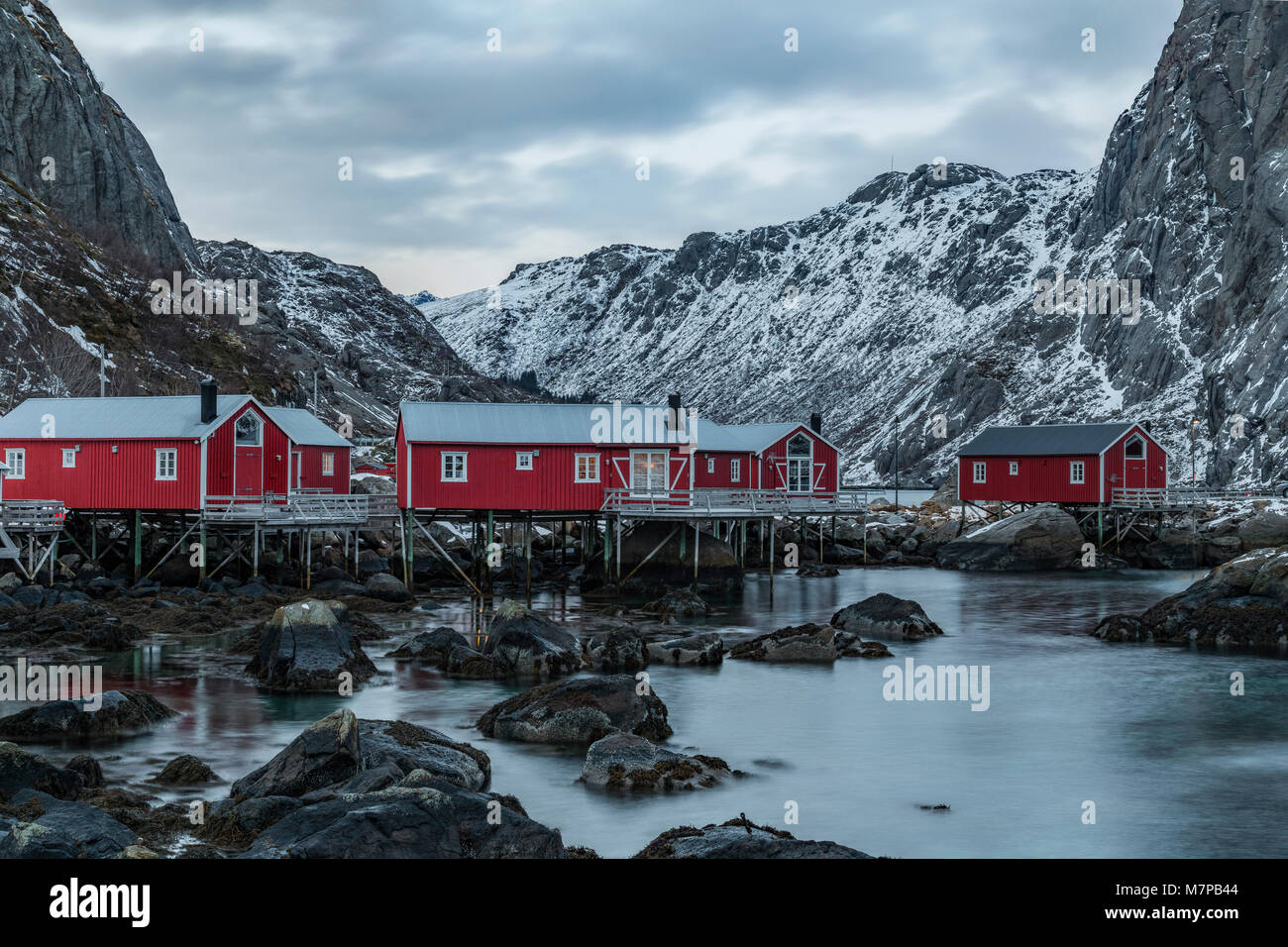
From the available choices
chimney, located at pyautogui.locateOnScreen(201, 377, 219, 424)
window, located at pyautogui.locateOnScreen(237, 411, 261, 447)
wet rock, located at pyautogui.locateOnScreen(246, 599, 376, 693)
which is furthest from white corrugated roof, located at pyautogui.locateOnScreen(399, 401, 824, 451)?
wet rock, located at pyautogui.locateOnScreen(246, 599, 376, 693)

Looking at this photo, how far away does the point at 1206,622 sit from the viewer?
3528 cm

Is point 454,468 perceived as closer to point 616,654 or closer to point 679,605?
point 679,605

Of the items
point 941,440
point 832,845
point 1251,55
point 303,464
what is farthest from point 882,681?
point 941,440

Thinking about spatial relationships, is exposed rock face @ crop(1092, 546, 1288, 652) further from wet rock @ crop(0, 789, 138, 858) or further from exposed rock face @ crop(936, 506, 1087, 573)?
wet rock @ crop(0, 789, 138, 858)

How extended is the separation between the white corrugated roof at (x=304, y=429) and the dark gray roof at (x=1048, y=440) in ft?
121

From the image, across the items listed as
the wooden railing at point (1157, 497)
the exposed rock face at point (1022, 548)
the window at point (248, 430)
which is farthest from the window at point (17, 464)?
the wooden railing at point (1157, 497)

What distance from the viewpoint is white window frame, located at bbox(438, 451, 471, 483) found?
152 ft

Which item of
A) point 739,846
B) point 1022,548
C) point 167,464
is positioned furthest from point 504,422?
point 739,846

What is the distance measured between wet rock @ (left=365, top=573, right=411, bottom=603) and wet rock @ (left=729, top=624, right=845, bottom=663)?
14.6 meters

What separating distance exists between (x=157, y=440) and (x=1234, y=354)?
97.5m

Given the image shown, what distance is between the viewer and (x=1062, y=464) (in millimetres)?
68875

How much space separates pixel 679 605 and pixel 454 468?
37.2 ft

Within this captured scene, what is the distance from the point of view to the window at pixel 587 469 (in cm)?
4700

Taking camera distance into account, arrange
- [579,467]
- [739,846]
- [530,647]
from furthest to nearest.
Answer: [579,467] < [530,647] < [739,846]
